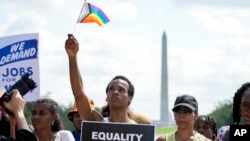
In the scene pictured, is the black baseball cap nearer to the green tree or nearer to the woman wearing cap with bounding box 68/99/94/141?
the woman wearing cap with bounding box 68/99/94/141

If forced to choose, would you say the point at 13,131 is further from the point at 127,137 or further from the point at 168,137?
the point at 168,137

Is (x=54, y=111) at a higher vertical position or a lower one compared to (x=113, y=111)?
higher

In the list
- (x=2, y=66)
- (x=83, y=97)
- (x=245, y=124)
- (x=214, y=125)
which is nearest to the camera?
→ (x=245, y=124)

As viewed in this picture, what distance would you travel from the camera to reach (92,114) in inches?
444

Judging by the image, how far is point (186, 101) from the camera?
1144 cm

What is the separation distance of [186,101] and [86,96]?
115cm

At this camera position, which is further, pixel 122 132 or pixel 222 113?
pixel 222 113

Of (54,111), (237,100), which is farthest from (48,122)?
(237,100)

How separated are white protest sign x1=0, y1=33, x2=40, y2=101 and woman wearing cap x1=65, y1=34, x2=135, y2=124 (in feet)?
10.4

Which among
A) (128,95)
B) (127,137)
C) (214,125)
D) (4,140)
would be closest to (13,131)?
(4,140)

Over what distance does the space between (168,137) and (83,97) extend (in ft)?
3.50

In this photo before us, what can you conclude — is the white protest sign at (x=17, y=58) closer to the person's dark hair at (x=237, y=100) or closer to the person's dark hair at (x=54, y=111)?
the person's dark hair at (x=54, y=111)

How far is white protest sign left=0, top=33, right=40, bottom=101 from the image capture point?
1466 cm

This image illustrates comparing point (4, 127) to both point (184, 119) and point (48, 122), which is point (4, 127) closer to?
point (48, 122)
